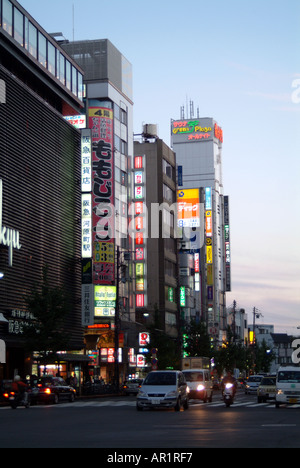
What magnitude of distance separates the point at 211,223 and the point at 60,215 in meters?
79.5

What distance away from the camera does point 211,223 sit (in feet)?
471

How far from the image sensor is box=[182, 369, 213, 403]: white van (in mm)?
45219

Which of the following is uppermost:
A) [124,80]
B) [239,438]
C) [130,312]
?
[124,80]

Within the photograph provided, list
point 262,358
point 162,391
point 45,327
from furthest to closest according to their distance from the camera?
point 262,358 → point 45,327 → point 162,391

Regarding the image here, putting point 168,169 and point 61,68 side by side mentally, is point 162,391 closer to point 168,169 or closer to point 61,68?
point 61,68

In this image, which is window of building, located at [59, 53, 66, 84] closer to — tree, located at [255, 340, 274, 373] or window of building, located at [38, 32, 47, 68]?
window of building, located at [38, 32, 47, 68]

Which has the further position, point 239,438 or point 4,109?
point 4,109

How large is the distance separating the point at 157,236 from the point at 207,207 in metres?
43.4

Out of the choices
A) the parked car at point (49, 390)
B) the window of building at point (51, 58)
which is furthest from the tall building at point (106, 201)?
the parked car at point (49, 390)

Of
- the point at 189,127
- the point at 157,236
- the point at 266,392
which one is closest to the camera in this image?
the point at 266,392

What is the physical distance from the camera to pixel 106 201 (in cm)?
7288

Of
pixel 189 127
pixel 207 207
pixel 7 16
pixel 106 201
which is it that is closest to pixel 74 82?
pixel 106 201
